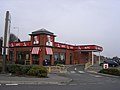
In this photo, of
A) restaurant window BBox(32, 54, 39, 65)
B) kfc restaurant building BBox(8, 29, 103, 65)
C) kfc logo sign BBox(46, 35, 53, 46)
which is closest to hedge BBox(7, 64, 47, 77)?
kfc restaurant building BBox(8, 29, 103, 65)

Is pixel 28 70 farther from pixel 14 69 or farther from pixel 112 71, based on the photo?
pixel 112 71

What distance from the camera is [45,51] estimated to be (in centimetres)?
4822

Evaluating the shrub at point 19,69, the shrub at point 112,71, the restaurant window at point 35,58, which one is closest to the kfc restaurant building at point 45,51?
the restaurant window at point 35,58

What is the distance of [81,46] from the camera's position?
60.5 meters

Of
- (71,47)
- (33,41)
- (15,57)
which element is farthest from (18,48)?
(71,47)

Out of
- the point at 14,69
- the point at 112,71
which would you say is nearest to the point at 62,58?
the point at 112,71

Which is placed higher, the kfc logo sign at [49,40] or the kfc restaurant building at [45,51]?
the kfc logo sign at [49,40]

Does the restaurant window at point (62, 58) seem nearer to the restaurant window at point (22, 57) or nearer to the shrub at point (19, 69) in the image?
the restaurant window at point (22, 57)

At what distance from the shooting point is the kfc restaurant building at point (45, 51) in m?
48.2

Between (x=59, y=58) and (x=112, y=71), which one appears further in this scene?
(x=59, y=58)

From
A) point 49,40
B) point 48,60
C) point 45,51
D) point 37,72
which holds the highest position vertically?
point 49,40

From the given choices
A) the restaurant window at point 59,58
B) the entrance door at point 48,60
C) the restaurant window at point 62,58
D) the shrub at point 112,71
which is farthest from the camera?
the restaurant window at point 62,58

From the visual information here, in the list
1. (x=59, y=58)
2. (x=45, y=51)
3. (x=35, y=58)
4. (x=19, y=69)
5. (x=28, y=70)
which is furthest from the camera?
(x=59, y=58)

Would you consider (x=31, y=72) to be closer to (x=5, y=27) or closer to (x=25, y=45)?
(x=5, y=27)
